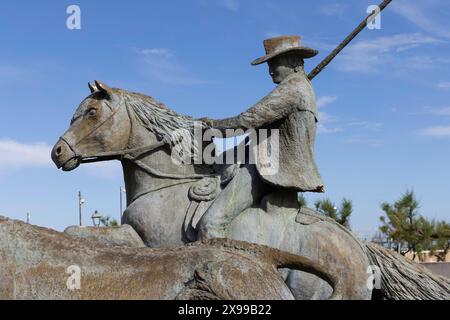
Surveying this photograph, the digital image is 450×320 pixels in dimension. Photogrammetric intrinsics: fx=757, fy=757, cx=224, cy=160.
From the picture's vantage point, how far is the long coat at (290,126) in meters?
5.97

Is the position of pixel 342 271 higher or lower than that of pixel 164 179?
lower

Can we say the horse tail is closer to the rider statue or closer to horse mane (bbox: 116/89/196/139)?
the rider statue

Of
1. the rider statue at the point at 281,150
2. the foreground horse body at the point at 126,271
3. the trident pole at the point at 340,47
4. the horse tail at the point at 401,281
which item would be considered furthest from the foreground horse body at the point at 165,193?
the foreground horse body at the point at 126,271

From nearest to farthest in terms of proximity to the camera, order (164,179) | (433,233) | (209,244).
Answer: (209,244) < (164,179) < (433,233)

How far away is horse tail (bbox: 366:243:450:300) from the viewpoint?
20.8ft

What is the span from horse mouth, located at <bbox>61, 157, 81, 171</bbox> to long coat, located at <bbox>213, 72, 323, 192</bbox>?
127 centimetres

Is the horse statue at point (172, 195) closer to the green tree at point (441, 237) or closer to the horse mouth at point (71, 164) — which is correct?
the horse mouth at point (71, 164)

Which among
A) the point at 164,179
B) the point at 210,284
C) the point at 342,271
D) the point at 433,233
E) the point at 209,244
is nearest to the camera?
the point at 210,284

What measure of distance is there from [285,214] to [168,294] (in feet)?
9.05

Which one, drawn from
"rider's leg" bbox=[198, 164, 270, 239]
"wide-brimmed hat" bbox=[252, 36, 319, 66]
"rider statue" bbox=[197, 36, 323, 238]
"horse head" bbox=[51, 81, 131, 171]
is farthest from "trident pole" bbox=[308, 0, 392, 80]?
"horse head" bbox=[51, 81, 131, 171]

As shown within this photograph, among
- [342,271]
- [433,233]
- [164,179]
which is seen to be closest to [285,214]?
[342,271]

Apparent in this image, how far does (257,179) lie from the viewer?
6082 mm

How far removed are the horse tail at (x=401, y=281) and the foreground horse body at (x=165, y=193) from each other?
1.36 feet
